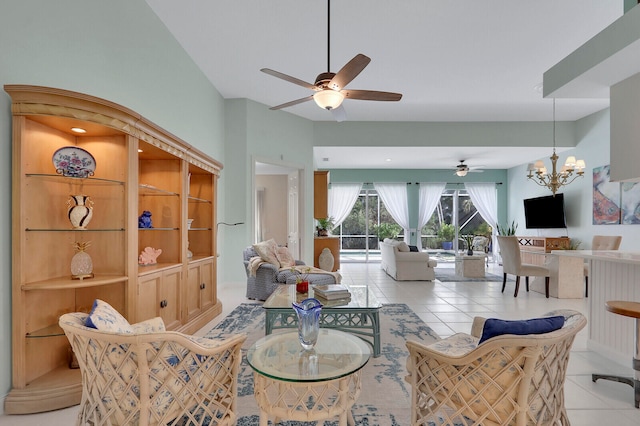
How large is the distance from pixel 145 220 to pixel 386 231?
807 centimetres

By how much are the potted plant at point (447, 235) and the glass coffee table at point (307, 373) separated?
907 cm

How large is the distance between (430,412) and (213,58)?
473cm

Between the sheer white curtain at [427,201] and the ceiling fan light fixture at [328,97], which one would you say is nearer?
the ceiling fan light fixture at [328,97]

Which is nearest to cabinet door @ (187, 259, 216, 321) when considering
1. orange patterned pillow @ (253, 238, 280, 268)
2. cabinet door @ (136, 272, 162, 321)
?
cabinet door @ (136, 272, 162, 321)

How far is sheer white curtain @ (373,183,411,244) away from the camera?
10062 millimetres

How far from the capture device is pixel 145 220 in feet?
10.2

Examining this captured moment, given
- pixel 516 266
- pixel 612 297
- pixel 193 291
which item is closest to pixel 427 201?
pixel 516 266

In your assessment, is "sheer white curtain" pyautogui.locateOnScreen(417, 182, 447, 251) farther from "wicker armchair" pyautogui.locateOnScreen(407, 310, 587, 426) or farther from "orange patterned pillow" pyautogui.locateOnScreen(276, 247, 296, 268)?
"wicker armchair" pyautogui.locateOnScreen(407, 310, 587, 426)

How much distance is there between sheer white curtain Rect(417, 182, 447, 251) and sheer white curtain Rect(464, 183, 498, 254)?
2.98 ft

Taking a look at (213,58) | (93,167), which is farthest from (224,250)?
(93,167)

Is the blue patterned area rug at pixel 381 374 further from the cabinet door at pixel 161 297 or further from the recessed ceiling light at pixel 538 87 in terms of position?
the recessed ceiling light at pixel 538 87

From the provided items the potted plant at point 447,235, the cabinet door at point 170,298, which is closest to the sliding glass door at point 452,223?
the potted plant at point 447,235

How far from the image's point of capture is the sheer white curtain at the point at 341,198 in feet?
33.1

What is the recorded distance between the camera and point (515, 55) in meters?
4.28
